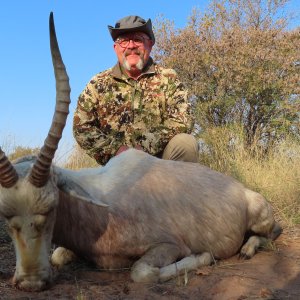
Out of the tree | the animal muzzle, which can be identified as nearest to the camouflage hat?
the animal muzzle

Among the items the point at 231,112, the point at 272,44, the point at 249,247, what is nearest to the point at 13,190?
the point at 249,247

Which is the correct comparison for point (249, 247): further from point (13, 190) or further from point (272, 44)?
point (272, 44)

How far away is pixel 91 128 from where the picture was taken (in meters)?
6.34

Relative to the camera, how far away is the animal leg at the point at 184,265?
375 cm

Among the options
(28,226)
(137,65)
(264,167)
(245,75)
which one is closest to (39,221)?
(28,226)

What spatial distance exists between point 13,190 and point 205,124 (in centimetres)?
1114

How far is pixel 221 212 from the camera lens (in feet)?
15.0

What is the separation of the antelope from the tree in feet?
29.9

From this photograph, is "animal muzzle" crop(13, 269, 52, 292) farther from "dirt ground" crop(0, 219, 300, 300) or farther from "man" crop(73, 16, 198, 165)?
"man" crop(73, 16, 198, 165)

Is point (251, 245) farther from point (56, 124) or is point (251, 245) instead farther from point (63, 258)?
point (56, 124)

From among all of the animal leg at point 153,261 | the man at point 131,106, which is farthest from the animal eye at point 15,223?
the man at point 131,106

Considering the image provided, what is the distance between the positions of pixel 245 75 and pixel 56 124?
11.8 m

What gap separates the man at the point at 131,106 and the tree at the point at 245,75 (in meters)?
7.55

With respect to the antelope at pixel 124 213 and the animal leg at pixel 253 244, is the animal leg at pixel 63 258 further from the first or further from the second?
the animal leg at pixel 253 244
